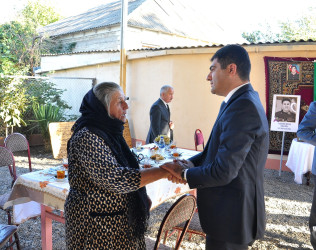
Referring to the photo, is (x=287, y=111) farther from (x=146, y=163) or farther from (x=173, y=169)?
(x=173, y=169)

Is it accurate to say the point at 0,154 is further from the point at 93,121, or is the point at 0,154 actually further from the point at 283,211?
the point at 283,211

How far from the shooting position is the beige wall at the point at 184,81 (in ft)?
23.0

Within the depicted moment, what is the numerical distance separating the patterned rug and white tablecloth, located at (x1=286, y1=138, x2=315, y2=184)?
823 mm

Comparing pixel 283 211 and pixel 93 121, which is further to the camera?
pixel 283 211

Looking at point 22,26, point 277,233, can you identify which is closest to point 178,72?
point 277,233

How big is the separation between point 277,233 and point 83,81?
9.23m

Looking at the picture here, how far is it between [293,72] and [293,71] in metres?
0.02

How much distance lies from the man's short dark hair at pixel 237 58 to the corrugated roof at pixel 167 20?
38.2 feet

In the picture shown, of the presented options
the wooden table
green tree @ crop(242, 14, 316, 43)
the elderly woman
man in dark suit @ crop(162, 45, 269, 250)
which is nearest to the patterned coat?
the elderly woman

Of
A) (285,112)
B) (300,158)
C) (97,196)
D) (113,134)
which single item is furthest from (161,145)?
(285,112)

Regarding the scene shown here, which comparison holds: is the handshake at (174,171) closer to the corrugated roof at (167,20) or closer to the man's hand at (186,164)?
the man's hand at (186,164)

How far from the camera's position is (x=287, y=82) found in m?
6.86

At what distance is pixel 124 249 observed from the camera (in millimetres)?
1864

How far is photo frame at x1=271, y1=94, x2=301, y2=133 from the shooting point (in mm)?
6605
